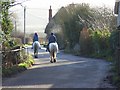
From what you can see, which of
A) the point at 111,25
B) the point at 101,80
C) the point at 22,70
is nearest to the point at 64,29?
the point at 111,25

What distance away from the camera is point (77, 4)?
145 ft

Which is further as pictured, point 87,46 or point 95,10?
point 95,10

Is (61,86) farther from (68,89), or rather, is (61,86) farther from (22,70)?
(22,70)

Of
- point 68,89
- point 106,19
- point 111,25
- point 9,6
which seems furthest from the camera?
point 106,19

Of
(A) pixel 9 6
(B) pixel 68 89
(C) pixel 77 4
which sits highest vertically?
(C) pixel 77 4

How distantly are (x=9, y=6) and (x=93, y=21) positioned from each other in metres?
25.0

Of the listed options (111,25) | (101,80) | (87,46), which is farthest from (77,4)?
(101,80)

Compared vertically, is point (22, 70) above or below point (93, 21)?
below

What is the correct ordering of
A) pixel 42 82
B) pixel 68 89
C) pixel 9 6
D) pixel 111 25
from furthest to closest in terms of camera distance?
pixel 111 25 < pixel 9 6 < pixel 42 82 < pixel 68 89

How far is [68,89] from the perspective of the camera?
477 inches

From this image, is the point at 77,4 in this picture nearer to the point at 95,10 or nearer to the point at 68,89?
the point at 95,10

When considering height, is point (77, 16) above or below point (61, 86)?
above

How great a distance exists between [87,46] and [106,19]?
811cm

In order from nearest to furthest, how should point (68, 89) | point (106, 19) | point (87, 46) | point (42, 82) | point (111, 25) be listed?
point (68, 89) → point (42, 82) → point (87, 46) → point (111, 25) → point (106, 19)
